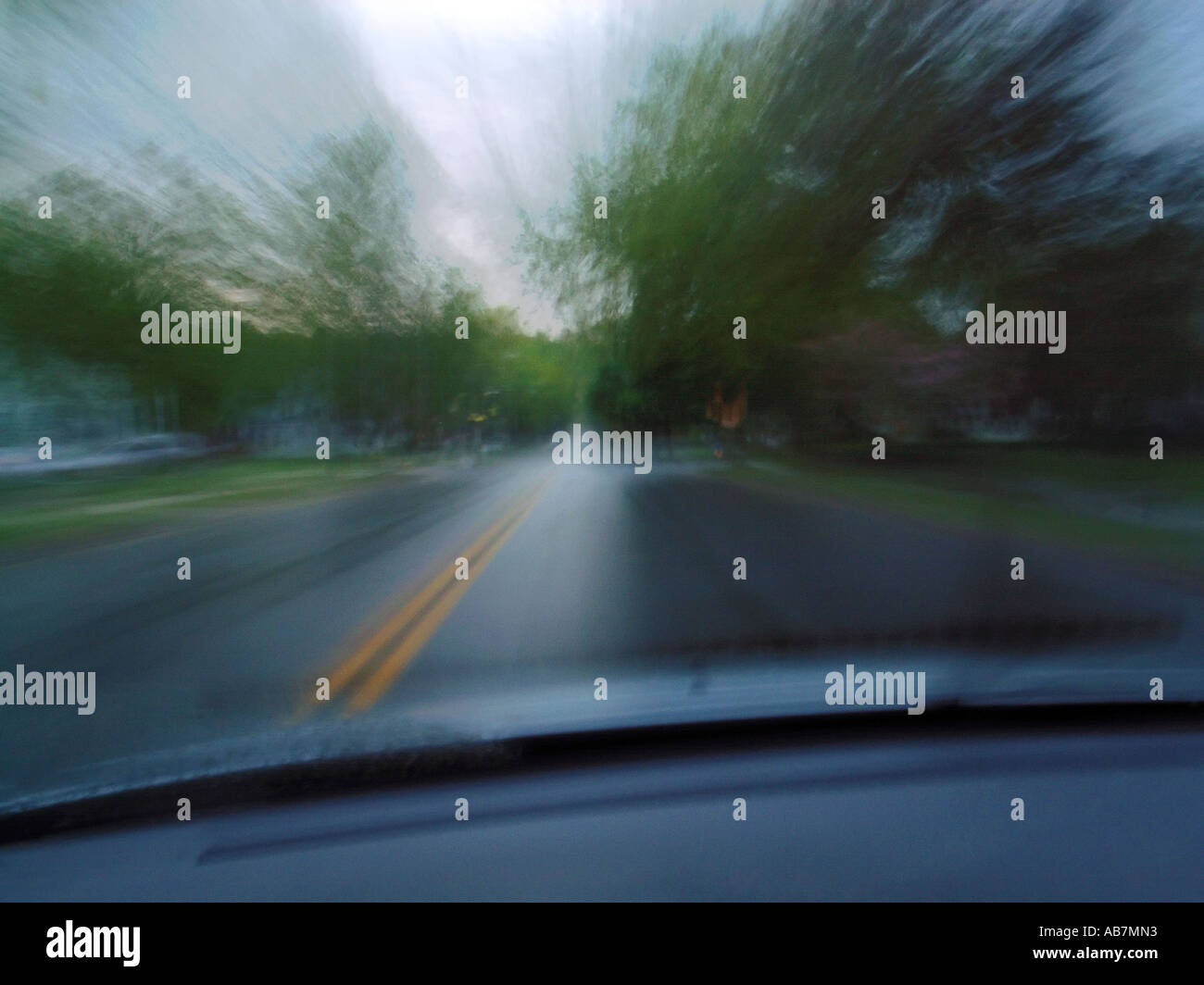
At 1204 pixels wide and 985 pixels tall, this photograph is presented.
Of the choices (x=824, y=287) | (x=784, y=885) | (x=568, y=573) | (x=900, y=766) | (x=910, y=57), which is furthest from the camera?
(x=824, y=287)

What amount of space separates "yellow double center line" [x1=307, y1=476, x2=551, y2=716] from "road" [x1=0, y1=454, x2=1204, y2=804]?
0.03 meters

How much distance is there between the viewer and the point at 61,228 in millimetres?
13508

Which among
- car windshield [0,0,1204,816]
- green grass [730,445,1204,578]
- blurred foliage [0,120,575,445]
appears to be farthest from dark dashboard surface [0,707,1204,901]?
blurred foliage [0,120,575,445]

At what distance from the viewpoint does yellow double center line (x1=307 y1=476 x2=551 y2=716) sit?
561 cm

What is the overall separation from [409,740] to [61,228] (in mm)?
12801

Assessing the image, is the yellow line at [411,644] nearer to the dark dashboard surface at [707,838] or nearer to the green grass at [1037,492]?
the dark dashboard surface at [707,838]

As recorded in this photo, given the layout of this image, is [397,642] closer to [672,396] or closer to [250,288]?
[250,288]

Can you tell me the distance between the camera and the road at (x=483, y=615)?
16.8 ft

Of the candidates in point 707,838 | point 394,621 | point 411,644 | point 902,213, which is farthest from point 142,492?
point 707,838

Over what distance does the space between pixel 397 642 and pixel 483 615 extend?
3.61 feet

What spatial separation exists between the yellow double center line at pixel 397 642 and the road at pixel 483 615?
0.10 ft

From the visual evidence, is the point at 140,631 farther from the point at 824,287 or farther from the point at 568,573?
the point at 824,287
